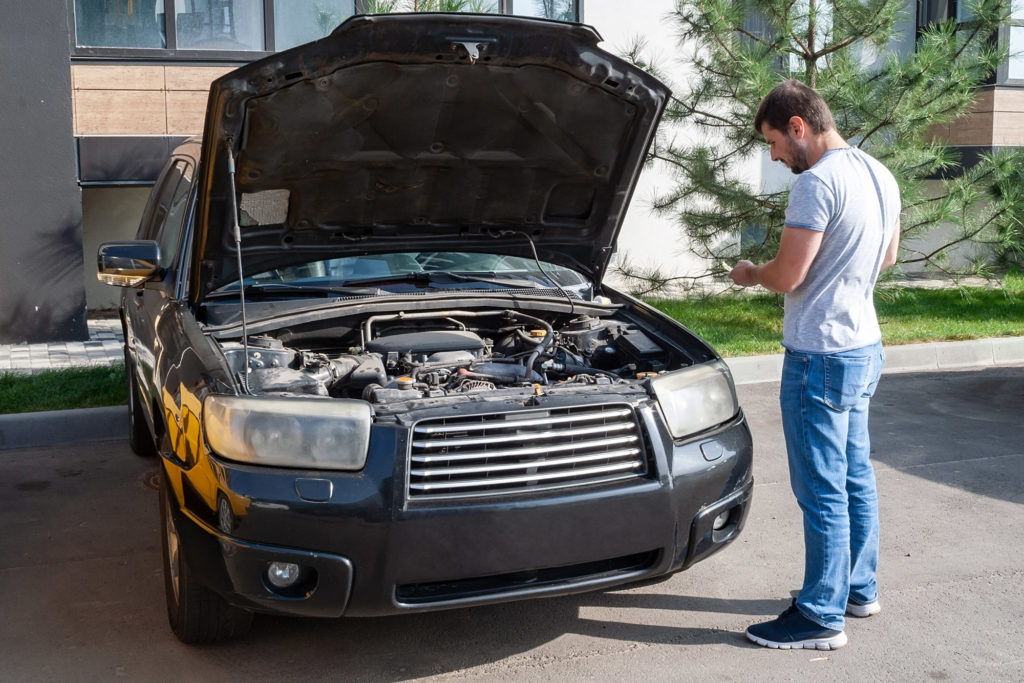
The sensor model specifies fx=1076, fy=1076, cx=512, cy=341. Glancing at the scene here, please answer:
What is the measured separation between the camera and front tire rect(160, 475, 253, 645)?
3.53 metres

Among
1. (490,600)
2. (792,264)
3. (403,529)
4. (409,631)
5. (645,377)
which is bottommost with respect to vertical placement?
(409,631)

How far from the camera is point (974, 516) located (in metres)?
5.02

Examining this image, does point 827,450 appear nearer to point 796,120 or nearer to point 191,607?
point 796,120

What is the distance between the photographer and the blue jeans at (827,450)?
3.57m

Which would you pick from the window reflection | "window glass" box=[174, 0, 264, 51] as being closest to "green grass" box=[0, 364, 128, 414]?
the window reflection

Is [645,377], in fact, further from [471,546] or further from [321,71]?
[321,71]

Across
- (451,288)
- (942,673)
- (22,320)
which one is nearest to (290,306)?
(451,288)

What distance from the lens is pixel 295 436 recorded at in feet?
10.7

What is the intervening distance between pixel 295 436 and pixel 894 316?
8.59m

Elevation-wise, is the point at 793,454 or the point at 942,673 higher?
the point at 793,454

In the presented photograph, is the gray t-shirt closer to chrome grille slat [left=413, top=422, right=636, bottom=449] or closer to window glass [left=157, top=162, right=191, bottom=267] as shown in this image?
chrome grille slat [left=413, top=422, right=636, bottom=449]

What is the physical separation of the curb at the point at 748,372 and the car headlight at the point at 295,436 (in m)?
3.35

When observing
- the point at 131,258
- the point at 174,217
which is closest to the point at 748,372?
the point at 174,217

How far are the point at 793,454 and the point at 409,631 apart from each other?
149cm
